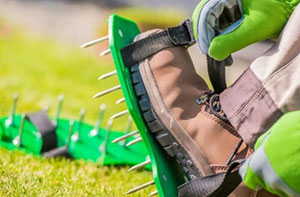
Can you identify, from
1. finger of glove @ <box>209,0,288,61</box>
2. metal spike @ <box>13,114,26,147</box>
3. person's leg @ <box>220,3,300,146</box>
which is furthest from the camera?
metal spike @ <box>13,114,26,147</box>

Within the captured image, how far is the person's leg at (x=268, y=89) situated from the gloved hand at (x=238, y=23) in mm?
46

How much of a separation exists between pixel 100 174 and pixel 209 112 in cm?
79

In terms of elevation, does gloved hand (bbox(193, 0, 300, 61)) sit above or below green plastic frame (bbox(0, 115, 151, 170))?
above

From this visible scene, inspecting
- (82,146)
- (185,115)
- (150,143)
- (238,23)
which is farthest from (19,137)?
→ (238,23)

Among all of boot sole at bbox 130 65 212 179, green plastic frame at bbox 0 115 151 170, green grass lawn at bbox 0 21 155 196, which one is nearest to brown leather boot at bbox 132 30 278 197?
boot sole at bbox 130 65 212 179

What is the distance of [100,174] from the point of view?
270 centimetres

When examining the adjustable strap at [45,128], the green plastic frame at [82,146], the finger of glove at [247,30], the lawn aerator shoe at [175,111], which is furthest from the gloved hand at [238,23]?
the adjustable strap at [45,128]

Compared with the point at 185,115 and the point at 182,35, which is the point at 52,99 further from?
the point at 185,115

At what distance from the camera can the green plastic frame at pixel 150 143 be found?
2.12 meters

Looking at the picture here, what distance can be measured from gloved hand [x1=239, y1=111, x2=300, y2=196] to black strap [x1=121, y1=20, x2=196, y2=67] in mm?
708

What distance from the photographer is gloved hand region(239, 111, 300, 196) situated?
1538 mm

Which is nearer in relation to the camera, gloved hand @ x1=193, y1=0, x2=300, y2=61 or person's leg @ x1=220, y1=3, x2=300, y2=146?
person's leg @ x1=220, y1=3, x2=300, y2=146

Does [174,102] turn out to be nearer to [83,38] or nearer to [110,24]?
[110,24]

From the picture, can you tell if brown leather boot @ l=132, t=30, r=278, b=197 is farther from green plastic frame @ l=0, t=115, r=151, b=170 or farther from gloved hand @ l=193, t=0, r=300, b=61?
green plastic frame @ l=0, t=115, r=151, b=170
